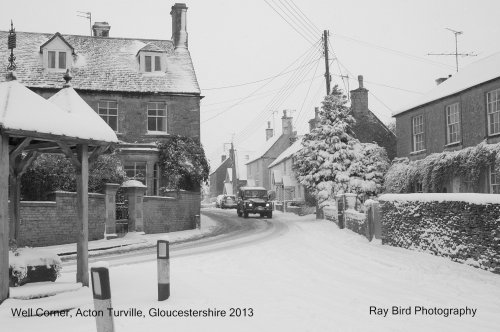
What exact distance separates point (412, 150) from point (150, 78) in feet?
53.0

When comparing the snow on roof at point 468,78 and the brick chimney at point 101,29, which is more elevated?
the brick chimney at point 101,29

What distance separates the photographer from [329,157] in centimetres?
2895

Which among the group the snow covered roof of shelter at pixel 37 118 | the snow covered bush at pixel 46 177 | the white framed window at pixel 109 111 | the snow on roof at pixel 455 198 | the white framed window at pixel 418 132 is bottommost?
the snow on roof at pixel 455 198

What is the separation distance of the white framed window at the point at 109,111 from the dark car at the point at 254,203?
37.4 feet

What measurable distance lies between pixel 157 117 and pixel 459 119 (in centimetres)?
1695

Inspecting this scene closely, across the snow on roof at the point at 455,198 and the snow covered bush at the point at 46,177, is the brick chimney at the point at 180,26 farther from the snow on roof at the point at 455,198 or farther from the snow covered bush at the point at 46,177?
the snow on roof at the point at 455,198

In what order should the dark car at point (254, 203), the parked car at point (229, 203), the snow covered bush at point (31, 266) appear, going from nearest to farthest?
the snow covered bush at point (31, 266) → the dark car at point (254, 203) → the parked car at point (229, 203)

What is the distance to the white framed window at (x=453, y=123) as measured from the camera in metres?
23.2

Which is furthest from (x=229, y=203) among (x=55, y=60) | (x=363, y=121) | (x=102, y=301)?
(x=102, y=301)

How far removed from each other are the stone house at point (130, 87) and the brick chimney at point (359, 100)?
13955mm

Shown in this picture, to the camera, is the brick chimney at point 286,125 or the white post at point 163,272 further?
the brick chimney at point 286,125

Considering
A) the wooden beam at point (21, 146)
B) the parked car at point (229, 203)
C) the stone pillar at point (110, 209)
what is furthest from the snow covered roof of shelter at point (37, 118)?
the parked car at point (229, 203)

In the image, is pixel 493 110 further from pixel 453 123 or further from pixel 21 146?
pixel 21 146

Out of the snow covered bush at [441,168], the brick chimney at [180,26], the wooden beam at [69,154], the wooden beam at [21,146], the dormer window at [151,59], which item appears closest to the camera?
the wooden beam at [21,146]
